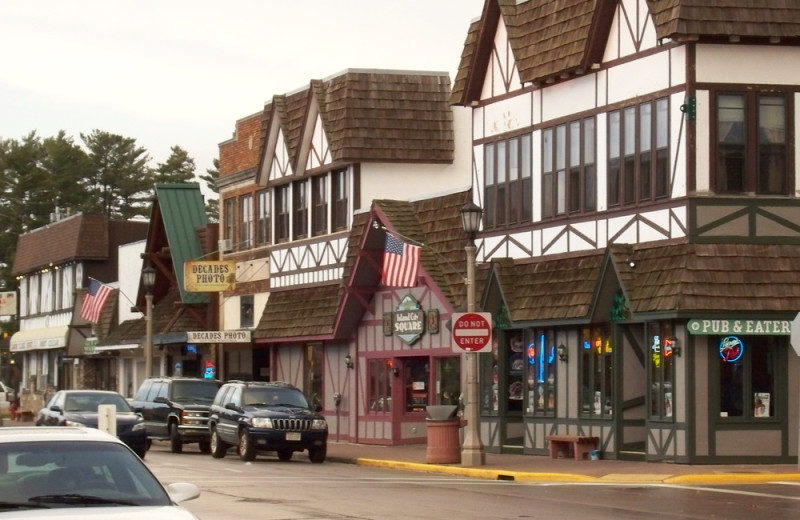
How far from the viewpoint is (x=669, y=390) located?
2869 cm

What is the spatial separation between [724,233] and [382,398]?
49.0ft

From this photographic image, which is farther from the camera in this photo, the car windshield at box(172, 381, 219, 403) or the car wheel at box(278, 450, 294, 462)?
the car windshield at box(172, 381, 219, 403)

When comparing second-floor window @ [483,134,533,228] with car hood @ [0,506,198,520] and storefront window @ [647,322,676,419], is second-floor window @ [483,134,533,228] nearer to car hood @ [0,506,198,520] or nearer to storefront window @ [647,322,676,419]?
storefront window @ [647,322,676,419]

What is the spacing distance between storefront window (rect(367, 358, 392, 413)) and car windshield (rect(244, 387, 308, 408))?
544cm

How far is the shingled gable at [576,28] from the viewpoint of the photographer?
28.2 m

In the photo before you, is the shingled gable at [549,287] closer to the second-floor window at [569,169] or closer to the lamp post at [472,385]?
the second-floor window at [569,169]

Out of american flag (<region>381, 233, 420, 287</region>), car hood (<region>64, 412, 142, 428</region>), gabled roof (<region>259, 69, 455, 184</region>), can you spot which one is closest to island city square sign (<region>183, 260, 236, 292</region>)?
gabled roof (<region>259, 69, 455, 184</region>)

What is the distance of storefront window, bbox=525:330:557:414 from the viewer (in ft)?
108

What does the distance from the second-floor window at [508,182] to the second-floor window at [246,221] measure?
664 inches

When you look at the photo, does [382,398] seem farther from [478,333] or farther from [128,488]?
[128,488]

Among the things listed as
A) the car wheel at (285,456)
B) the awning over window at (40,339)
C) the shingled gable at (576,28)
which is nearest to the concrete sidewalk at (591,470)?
the car wheel at (285,456)

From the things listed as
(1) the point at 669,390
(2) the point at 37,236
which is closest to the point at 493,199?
(1) the point at 669,390

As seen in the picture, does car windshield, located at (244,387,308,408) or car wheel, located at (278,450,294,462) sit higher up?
car windshield, located at (244,387,308,408)

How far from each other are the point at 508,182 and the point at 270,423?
7558mm
